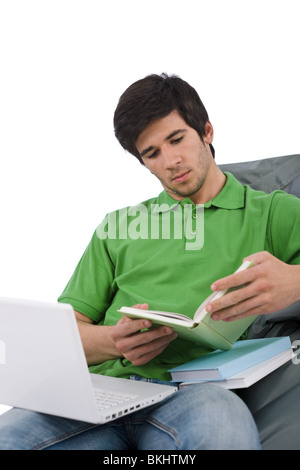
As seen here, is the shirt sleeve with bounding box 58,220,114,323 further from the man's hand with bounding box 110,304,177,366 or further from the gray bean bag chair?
the gray bean bag chair

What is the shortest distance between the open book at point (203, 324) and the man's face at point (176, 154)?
49 cm

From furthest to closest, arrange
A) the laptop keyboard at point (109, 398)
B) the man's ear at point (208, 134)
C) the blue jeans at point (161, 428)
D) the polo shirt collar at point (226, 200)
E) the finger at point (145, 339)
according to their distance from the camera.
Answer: the man's ear at point (208, 134), the polo shirt collar at point (226, 200), the finger at point (145, 339), the laptop keyboard at point (109, 398), the blue jeans at point (161, 428)

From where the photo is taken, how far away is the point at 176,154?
1.64m

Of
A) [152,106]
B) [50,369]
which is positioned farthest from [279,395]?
[152,106]

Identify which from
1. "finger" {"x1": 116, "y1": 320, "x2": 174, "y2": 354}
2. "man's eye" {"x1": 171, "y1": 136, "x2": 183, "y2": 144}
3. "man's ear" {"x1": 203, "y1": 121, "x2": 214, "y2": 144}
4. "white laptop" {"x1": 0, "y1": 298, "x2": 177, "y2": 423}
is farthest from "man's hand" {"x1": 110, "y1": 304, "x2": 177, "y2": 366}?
"man's ear" {"x1": 203, "y1": 121, "x2": 214, "y2": 144}

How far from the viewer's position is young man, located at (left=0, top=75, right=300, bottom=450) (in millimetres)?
1170

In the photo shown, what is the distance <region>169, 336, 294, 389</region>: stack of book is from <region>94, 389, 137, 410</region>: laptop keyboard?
17cm

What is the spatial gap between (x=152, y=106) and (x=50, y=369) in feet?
2.87

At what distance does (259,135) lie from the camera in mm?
2756

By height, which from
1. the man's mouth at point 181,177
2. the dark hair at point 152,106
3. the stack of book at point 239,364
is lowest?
the stack of book at point 239,364

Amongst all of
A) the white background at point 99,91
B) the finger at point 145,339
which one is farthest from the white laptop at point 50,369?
the white background at point 99,91

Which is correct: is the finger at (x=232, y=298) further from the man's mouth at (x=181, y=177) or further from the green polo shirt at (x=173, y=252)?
the man's mouth at (x=181, y=177)

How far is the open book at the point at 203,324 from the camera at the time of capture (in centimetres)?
116

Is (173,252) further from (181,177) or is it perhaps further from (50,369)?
(50,369)
